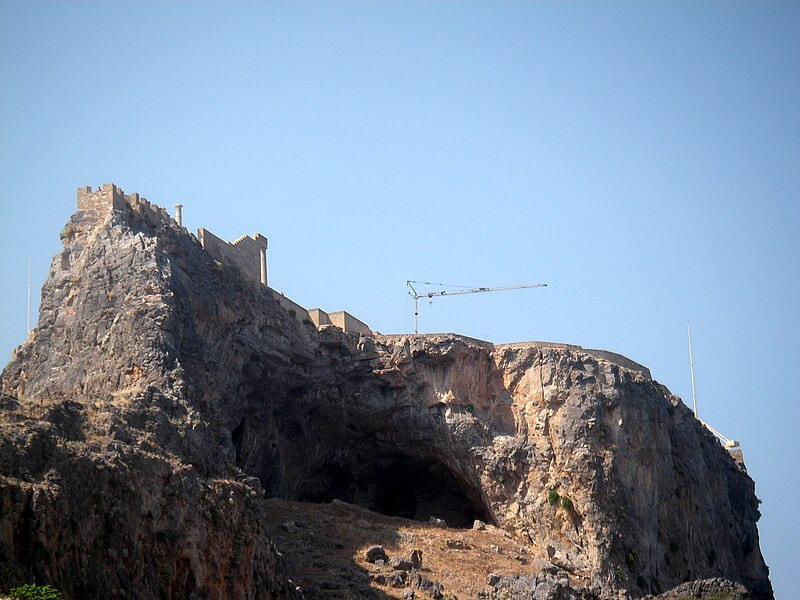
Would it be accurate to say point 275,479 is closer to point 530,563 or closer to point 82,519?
point 530,563

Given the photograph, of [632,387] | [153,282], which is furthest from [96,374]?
[632,387]

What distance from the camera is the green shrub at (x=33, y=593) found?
32125 millimetres

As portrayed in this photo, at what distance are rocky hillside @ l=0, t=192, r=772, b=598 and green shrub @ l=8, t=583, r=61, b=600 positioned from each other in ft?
15.9

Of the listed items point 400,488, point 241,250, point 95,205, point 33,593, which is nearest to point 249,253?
point 241,250

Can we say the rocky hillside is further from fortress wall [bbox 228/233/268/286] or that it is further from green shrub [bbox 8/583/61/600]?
green shrub [bbox 8/583/61/600]

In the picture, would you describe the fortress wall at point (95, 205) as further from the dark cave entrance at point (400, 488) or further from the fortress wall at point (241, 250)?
the dark cave entrance at point (400, 488)

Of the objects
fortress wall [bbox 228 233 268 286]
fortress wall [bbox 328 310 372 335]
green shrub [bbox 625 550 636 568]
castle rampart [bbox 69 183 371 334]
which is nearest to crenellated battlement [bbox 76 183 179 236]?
castle rampart [bbox 69 183 371 334]

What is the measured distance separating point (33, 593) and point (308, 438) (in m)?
27.2

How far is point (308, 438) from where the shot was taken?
59281mm

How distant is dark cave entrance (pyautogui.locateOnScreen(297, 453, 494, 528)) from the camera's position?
60500 millimetres

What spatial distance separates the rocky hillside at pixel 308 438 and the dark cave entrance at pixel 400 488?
79 millimetres

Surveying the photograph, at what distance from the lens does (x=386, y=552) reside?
52531 mm

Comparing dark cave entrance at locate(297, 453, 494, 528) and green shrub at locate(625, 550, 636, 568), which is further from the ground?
dark cave entrance at locate(297, 453, 494, 528)

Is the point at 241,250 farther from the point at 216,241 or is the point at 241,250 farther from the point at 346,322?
the point at 346,322
